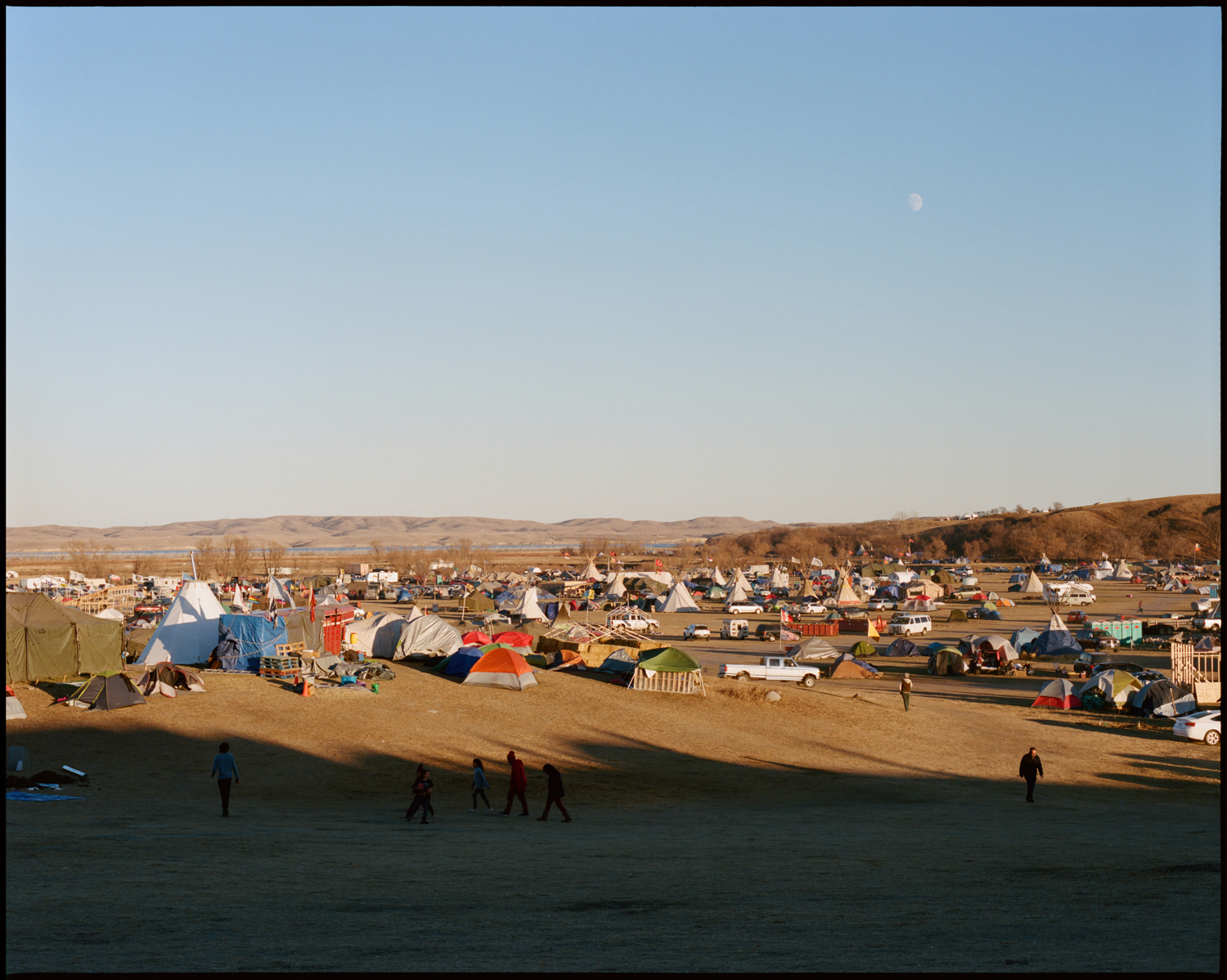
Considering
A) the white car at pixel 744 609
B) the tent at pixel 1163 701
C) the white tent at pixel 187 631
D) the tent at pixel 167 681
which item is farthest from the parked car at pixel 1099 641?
the tent at pixel 167 681

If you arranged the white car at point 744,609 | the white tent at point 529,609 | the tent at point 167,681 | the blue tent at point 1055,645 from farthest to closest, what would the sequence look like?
the white car at point 744,609, the white tent at point 529,609, the blue tent at point 1055,645, the tent at point 167,681

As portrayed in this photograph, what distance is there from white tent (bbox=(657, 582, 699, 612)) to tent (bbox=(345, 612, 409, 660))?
44360 mm

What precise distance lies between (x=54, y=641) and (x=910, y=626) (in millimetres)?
47210

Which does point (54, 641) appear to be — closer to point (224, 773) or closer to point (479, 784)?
point (224, 773)

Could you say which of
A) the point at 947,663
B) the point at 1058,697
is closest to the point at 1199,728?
the point at 1058,697

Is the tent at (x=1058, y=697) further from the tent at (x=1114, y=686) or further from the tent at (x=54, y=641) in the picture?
the tent at (x=54, y=641)

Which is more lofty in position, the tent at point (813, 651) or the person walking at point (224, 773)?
the person walking at point (224, 773)

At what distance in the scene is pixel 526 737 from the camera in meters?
24.8

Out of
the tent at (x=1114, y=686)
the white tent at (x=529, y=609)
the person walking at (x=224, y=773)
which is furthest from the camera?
the white tent at (x=529, y=609)

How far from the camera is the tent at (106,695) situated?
24.6 m

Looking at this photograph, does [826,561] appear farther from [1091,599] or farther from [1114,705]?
[1114,705]

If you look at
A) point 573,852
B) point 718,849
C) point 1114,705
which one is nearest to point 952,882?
point 718,849

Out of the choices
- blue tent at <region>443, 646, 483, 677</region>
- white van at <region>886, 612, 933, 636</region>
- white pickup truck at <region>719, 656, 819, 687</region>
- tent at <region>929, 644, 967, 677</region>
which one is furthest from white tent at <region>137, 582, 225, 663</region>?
white van at <region>886, 612, 933, 636</region>

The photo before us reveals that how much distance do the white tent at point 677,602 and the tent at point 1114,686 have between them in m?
46.0
